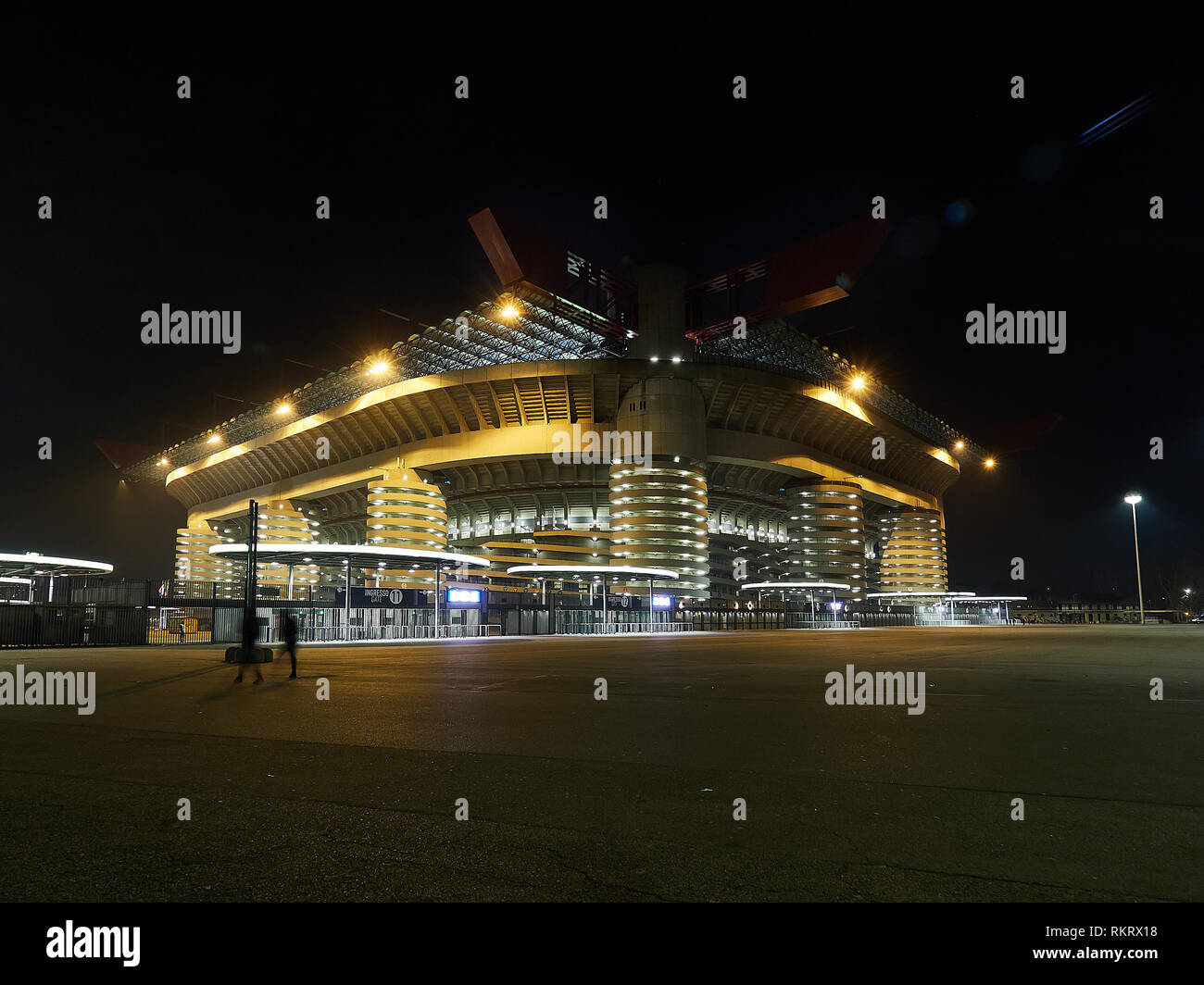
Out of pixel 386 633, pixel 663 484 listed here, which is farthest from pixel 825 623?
pixel 386 633

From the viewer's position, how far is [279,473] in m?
106

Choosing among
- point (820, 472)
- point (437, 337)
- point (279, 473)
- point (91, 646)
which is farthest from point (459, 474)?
point (91, 646)

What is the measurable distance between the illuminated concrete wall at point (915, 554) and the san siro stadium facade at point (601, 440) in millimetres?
8154

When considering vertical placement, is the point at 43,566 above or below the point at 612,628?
above

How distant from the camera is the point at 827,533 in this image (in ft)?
316

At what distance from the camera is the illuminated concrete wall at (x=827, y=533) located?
96062mm

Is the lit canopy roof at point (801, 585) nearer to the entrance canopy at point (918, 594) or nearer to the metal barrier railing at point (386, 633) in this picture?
the entrance canopy at point (918, 594)

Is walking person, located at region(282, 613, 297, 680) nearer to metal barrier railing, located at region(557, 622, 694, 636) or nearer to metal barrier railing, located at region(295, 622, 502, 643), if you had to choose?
metal barrier railing, located at region(295, 622, 502, 643)

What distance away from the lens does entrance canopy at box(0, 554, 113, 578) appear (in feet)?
121

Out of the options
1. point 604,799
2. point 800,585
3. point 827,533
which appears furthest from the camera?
point 827,533

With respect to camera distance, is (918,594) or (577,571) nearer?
(577,571)

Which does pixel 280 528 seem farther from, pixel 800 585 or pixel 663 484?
pixel 800 585

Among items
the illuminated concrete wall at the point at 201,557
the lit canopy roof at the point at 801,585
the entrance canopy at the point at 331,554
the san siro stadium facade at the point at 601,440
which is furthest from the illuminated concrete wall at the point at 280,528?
the entrance canopy at the point at 331,554

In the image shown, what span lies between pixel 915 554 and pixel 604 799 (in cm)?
12073
